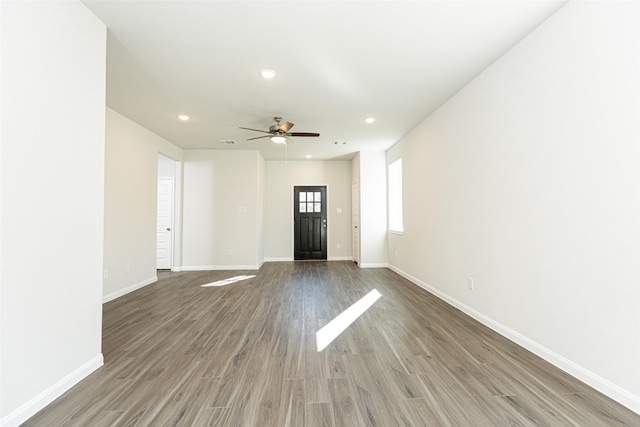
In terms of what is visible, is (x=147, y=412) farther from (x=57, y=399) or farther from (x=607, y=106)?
(x=607, y=106)

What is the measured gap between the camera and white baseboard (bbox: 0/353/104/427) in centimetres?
146

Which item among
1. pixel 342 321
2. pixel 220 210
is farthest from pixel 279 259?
pixel 342 321

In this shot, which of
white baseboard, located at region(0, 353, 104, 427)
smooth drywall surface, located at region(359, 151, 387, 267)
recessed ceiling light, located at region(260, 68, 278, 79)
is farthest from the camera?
smooth drywall surface, located at region(359, 151, 387, 267)

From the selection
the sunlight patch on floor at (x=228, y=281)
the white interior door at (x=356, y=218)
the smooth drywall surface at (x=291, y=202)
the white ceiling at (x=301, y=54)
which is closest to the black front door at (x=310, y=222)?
the smooth drywall surface at (x=291, y=202)

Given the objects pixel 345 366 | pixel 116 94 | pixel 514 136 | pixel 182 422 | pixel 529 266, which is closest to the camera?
pixel 182 422

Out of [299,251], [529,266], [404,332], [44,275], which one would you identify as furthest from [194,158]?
[529,266]

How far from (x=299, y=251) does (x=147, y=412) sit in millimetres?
6084

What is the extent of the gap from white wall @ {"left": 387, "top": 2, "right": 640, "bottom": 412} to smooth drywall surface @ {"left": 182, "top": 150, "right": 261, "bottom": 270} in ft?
14.2

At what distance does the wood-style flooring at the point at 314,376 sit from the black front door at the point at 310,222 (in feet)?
13.8

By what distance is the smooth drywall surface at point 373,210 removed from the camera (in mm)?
6367

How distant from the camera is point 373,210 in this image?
6.38 metres

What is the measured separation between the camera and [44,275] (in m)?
1.66

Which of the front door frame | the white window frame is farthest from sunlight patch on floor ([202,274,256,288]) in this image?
the white window frame

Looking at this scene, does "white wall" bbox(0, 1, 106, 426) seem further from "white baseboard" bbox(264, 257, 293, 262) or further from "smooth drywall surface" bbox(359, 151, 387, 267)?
"white baseboard" bbox(264, 257, 293, 262)
